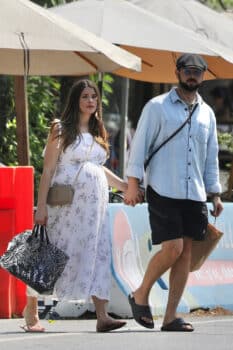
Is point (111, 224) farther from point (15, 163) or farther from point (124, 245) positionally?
point (15, 163)

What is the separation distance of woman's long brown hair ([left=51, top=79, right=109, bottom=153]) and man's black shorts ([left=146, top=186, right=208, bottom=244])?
0.59 m

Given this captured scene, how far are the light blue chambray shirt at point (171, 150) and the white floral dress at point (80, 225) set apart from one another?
15.2 inches

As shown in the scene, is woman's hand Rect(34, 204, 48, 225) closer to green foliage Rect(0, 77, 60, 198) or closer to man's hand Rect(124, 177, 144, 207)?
man's hand Rect(124, 177, 144, 207)

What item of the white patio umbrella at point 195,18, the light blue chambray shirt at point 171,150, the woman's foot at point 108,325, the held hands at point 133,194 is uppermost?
the white patio umbrella at point 195,18

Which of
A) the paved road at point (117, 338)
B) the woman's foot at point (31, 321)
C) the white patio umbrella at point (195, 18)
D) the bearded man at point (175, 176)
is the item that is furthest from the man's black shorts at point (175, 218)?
the white patio umbrella at point (195, 18)

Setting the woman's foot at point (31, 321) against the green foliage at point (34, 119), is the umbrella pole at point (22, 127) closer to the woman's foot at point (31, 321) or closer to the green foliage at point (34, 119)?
the woman's foot at point (31, 321)

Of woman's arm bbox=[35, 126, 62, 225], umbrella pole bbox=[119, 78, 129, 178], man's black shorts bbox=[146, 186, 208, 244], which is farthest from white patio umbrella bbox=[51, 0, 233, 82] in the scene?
umbrella pole bbox=[119, 78, 129, 178]

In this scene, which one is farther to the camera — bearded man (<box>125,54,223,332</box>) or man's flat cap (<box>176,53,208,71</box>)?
man's flat cap (<box>176,53,208,71</box>)

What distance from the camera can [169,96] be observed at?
9.27 metres

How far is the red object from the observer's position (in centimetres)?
1036

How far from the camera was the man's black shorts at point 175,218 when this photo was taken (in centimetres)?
913

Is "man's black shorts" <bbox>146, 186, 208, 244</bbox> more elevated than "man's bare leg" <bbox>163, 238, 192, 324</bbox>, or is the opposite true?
"man's black shorts" <bbox>146, 186, 208, 244</bbox>

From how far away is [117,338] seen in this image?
8945mm

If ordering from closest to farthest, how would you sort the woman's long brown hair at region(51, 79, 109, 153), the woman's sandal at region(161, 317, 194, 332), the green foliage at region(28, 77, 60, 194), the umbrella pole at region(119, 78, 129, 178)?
the woman's sandal at region(161, 317, 194, 332) < the woman's long brown hair at region(51, 79, 109, 153) < the green foliage at region(28, 77, 60, 194) < the umbrella pole at region(119, 78, 129, 178)
